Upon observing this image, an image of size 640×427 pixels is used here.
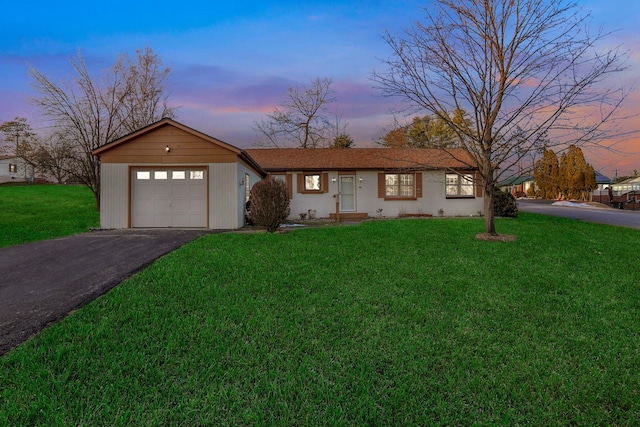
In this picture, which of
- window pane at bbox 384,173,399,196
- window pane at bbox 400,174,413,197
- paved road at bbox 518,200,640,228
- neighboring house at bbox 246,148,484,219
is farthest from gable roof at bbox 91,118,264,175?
paved road at bbox 518,200,640,228

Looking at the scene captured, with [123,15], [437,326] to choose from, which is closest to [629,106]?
[437,326]

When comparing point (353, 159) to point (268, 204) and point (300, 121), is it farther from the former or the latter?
point (300, 121)

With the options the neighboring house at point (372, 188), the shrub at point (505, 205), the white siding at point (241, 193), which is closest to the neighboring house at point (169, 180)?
the white siding at point (241, 193)

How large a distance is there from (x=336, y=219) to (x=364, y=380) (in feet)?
43.1

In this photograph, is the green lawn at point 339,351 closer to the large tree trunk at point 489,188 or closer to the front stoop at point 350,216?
the large tree trunk at point 489,188

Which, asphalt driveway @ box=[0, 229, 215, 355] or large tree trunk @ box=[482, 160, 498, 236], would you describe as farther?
large tree trunk @ box=[482, 160, 498, 236]

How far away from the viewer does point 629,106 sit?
7875 millimetres

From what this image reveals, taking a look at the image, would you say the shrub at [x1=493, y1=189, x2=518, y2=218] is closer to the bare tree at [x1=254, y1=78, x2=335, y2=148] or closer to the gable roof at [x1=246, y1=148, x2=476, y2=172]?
the gable roof at [x1=246, y1=148, x2=476, y2=172]

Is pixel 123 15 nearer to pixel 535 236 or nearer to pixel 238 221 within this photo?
pixel 238 221

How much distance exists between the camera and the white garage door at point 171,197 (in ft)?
36.9

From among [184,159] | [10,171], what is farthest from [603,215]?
[10,171]

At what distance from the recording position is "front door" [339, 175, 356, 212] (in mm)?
16375

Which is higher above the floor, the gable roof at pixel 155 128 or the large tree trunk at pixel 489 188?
the gable roof at pixel 155 128

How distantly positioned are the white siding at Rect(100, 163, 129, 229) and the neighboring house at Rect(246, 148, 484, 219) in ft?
21.8
